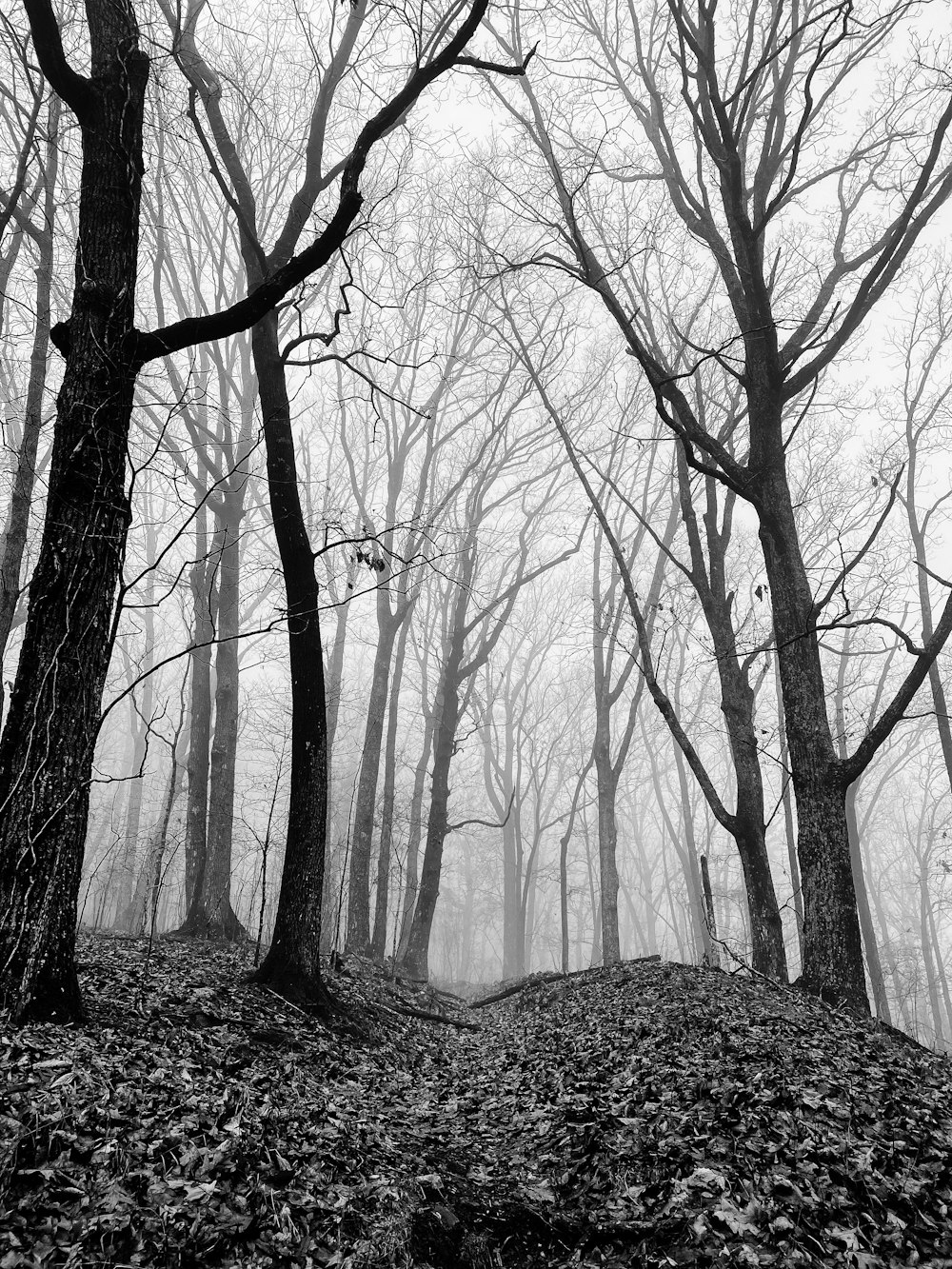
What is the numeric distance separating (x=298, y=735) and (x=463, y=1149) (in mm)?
3360

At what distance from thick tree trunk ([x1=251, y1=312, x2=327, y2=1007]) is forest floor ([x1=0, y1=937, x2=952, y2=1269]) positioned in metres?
0.77

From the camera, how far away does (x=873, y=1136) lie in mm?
3004

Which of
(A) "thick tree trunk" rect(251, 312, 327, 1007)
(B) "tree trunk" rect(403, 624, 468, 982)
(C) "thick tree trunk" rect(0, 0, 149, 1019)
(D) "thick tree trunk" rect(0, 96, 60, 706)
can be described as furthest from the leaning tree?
(B) "tree trunk" rect(403, 624, 468, 982)

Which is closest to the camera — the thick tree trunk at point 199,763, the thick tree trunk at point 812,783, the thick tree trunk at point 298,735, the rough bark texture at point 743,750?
the thick tree trunk at point 812,783

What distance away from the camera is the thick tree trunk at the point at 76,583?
3451 millimetres

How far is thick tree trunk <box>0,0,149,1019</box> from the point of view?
3.45 meters

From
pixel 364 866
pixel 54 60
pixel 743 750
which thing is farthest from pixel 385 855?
pixel 54 60

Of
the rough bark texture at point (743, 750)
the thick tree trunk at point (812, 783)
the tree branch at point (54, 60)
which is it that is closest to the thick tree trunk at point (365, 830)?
the rough bark texture at point (743, 750)

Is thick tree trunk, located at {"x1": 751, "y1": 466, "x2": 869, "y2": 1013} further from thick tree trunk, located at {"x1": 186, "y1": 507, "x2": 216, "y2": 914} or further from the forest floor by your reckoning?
thick tree trunk, located at {"x1": 186, "y1": 507, "x2": 216, "y2": 914}

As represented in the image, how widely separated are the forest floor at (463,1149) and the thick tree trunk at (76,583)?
19.3 inches

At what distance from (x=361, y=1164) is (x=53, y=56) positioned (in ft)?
20.2

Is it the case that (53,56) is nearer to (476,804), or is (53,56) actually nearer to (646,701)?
(646,701)

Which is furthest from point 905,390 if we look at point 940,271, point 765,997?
point 765,997

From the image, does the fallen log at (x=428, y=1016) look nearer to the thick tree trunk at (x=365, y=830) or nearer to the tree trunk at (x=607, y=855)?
the thick tree trunk at (x=365, y=830)
